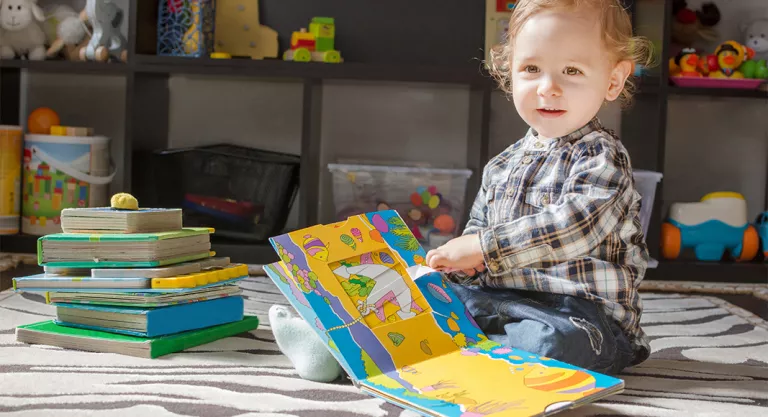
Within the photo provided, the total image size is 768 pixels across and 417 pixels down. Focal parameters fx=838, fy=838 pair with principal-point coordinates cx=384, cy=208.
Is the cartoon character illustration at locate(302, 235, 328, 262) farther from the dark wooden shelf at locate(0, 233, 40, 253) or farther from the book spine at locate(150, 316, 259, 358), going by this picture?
the dark wooden shelf at locate(0, 233, 40, 253)

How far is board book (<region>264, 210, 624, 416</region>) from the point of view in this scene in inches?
33.4

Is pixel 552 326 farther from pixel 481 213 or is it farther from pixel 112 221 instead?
pixel 112 221

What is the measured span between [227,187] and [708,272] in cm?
116

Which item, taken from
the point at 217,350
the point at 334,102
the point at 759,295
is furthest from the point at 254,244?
the point at 759,295

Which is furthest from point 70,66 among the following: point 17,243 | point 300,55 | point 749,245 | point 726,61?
point 749,245

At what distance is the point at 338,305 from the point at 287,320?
8 centimetres

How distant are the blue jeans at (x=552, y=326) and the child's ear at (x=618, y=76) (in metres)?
0.28

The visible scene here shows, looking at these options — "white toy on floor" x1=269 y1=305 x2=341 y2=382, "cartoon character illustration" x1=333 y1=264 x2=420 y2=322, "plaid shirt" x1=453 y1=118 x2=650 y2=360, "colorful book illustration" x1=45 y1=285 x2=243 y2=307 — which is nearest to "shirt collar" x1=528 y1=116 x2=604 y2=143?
"plaid shirt" x1=453 y1=118 x2=650 y2=360

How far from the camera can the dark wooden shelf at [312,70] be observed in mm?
1968

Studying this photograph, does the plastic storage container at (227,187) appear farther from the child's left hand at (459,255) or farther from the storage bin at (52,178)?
the child's left hand at (459,255)

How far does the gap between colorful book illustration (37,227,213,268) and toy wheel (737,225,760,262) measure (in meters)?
1.43

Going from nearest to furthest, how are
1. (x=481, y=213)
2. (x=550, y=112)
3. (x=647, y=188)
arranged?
1. (x=550, y=112)
2. (x=481, y=213)
3. (x=647, y=188)

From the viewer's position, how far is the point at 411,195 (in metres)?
2.00

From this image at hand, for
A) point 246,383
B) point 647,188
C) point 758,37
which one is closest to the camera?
point 246,383
